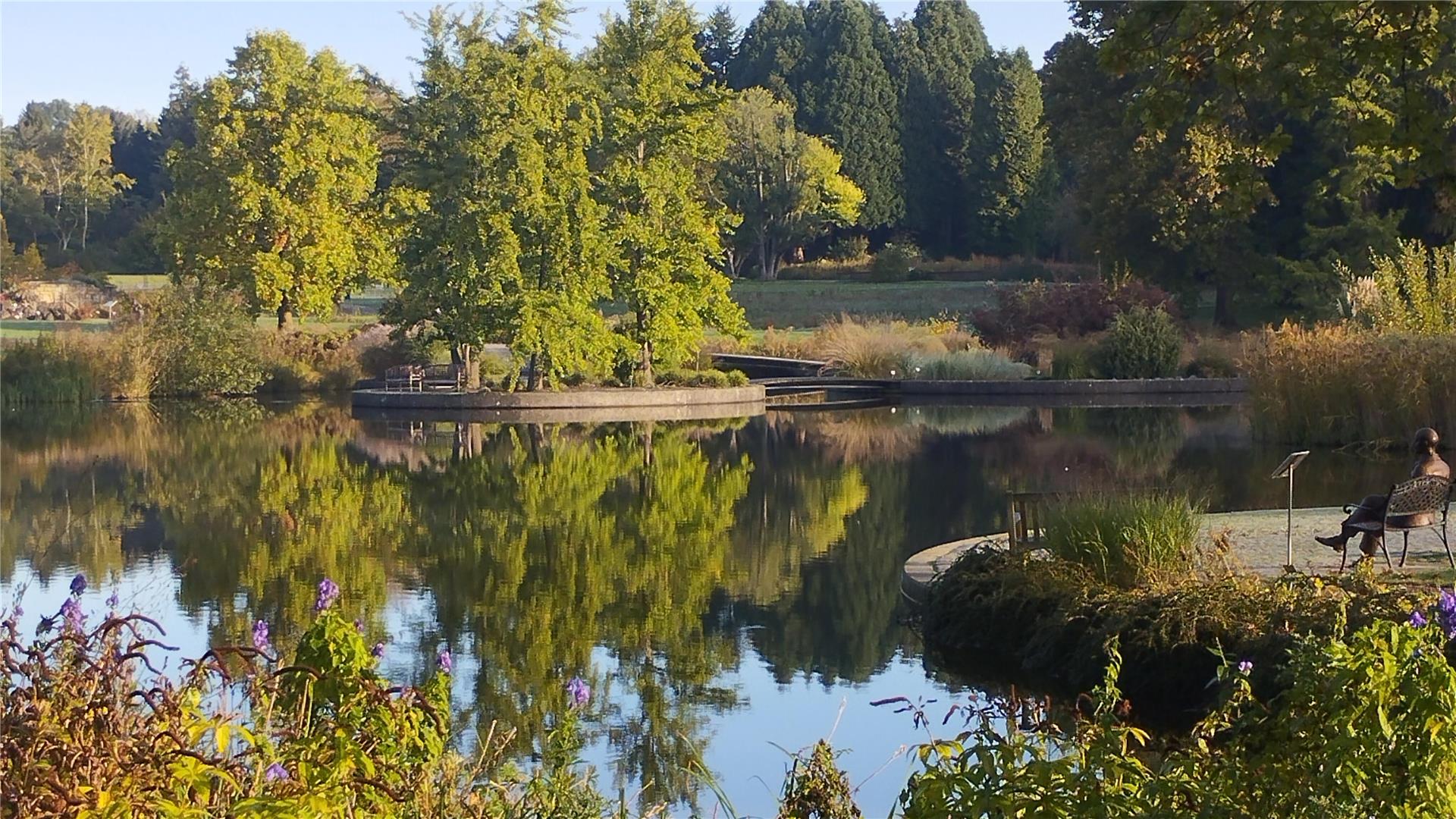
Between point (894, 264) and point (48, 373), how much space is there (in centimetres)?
3521

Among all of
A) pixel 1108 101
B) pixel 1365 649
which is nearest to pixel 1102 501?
pixel 1365 649

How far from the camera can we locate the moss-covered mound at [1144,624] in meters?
9.07

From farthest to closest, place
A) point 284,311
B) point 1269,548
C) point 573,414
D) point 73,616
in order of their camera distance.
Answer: point 284,311, point 573,414, point 1269,548, point 73,616

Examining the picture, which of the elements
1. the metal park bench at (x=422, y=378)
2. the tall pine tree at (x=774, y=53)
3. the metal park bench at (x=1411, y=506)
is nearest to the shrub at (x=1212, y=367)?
the metal park bench at (x=422, y=378)

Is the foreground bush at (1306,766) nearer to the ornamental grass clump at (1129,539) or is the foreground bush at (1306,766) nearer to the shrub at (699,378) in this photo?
the ornamental grass clump at (1129,539)

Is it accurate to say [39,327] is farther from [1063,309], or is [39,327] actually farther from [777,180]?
[1063,309]

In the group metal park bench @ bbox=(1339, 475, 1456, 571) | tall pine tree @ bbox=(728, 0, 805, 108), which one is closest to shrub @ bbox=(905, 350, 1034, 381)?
metal park bench @ bbox=(1339, 475, 1456, 571)

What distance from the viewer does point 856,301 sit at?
6050 cm

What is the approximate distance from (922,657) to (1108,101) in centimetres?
3402

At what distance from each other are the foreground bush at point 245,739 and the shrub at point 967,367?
108ft

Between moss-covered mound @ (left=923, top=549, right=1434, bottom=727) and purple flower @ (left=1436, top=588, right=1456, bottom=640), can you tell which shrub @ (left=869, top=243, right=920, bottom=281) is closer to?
moss-covered mound @ (left=923, top=549, right=1434, bottom=727)

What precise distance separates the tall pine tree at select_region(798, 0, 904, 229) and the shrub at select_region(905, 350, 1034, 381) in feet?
109

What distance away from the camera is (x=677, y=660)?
1095 cm

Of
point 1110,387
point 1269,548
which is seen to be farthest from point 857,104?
point 1269,548
